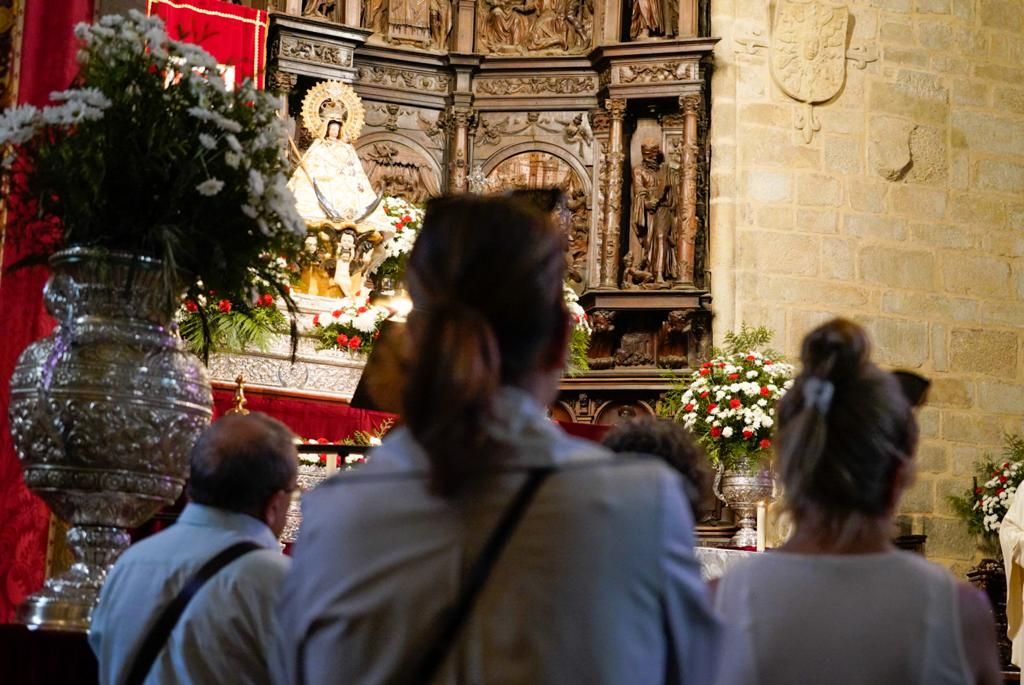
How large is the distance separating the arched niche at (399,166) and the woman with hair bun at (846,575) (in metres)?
8.42

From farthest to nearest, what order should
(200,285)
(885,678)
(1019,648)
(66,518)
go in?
1. (1019,648)
2. (200,285)
3. (66,518)
4. (885,678)

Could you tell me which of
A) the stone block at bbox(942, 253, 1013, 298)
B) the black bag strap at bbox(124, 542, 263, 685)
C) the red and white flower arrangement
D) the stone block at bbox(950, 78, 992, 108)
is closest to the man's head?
the black bag strap at bbox(124, 542, 263, 685)

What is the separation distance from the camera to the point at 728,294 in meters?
10.3

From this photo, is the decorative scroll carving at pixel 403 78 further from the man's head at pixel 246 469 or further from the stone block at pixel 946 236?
the man's head at pixel 246 469

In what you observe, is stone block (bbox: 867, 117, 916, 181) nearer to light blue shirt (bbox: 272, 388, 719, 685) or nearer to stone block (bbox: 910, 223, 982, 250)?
stone block (bbox: 910, 223, 982, 250)

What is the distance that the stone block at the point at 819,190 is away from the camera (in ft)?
34.6

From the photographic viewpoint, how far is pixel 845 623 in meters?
1.88

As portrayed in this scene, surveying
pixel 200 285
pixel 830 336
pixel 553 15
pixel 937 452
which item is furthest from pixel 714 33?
pixel 830 336

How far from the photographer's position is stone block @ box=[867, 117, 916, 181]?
10.7 m

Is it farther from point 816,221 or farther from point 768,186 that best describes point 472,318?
point 816,221

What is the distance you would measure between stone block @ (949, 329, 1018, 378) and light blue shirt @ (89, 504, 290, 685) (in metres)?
8.77

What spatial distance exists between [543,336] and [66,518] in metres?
2.05

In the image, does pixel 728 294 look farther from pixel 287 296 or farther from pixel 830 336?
pixel 830 336

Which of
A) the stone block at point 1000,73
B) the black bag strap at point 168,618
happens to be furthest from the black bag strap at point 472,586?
the stone block at point 1000,73
